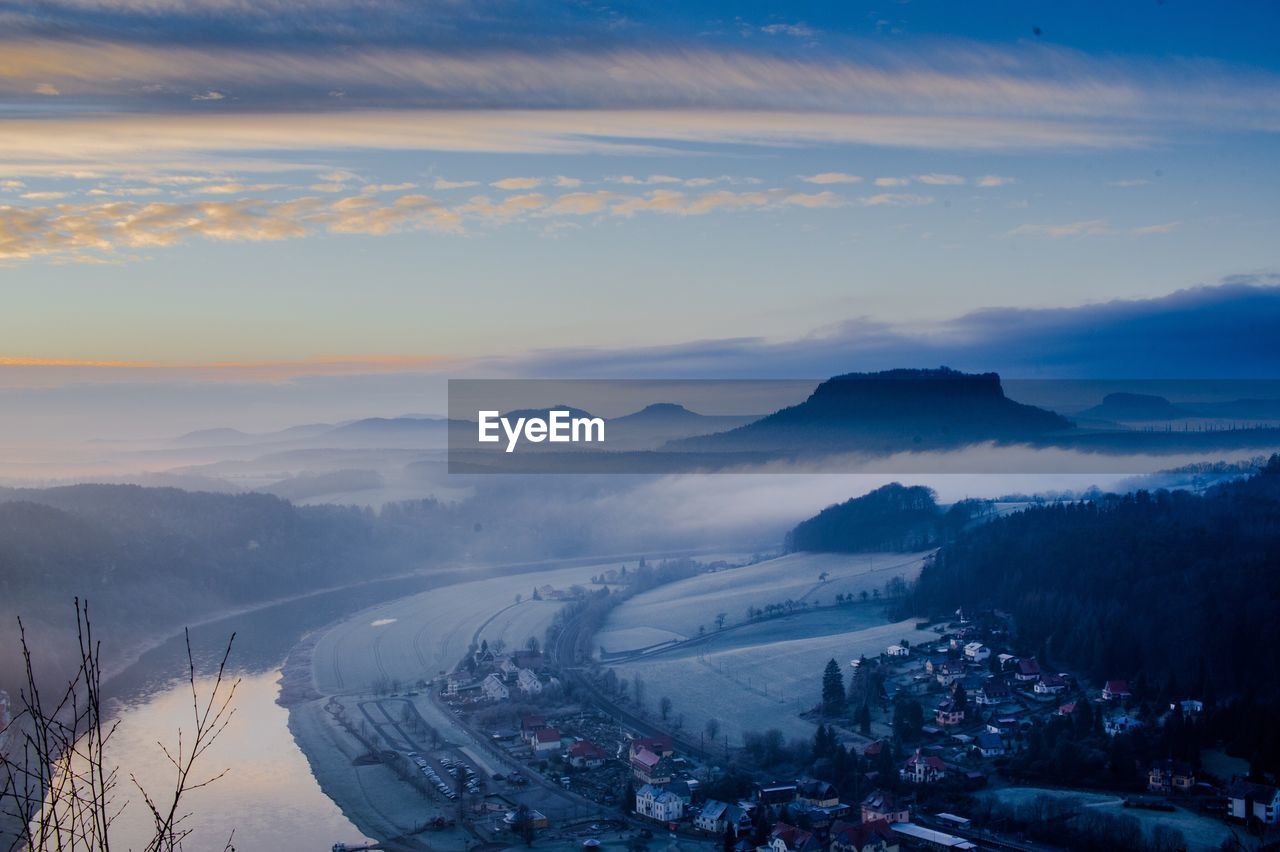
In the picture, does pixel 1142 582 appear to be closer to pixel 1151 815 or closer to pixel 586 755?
pixel 1151 815

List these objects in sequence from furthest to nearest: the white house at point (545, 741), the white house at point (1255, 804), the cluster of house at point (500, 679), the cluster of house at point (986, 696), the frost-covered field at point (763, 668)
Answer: the cluster of house at point (500, 679), the frost-covered field at point (763, 668), the white house at point (545, 741), the cluster of house at point (986, 696), the white house at point (1255, 804)

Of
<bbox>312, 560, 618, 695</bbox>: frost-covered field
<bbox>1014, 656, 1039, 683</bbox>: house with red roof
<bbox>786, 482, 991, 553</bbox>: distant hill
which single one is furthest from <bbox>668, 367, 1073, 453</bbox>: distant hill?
<bbox>1014, 656, 1039, 683</bbox>: house with red roof

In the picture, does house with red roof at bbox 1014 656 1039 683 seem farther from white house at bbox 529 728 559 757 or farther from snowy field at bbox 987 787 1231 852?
white house at bbox 529 728 559 757

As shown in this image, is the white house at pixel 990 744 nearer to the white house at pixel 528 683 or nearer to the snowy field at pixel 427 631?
the white house at pixel 528 683

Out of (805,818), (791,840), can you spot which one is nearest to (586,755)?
(805,818)

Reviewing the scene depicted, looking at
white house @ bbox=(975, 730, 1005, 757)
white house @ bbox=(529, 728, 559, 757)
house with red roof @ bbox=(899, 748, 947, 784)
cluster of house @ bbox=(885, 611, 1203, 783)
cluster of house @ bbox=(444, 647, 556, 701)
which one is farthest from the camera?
cluster of house @ bbox=(444, 647, 556, 701)

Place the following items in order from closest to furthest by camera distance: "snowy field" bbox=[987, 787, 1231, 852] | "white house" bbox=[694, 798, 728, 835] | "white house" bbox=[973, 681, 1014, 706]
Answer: "snowy field" bbox=[987, 787, 1231, 852] < "white house" bbox=[694, 798, 728, 835] < "white house" bbox=[973, 681, 1014, 706]

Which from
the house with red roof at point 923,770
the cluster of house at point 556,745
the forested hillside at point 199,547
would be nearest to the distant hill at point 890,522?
the forested hillside at point 199,547
